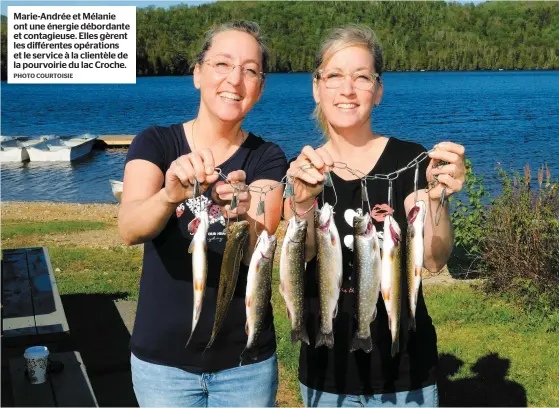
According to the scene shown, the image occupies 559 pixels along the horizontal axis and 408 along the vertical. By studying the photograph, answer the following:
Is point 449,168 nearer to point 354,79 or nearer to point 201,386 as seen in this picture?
point 354,79

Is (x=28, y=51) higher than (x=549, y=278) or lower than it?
higher

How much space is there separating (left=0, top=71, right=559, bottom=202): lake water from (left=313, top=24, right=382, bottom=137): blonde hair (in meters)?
3.76

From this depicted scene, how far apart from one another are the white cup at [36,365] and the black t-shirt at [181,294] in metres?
1.90

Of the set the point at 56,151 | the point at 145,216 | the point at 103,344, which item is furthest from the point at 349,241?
the point at 56,151

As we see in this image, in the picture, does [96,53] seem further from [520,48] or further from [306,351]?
[520,48]

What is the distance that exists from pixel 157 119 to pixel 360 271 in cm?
6337

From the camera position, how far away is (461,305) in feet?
32.5

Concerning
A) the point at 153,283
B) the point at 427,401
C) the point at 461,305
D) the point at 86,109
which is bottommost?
the point at 86,109

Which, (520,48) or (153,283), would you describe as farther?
(520,48)

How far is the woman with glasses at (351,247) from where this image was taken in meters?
3.57

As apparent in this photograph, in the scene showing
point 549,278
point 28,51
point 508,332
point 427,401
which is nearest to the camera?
point 427,401

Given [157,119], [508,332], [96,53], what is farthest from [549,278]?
[157,119]

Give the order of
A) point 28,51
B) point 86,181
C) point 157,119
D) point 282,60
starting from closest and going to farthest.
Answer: point 28,51 → point 86,181 → point 157,119 → point 282,60

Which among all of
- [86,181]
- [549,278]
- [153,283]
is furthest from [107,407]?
[86,181]
